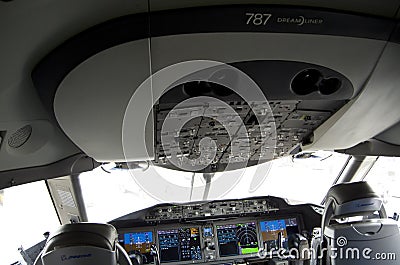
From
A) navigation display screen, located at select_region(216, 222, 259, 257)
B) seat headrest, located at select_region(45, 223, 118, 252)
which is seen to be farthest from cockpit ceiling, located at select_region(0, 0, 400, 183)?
navigation display screen, located at select_region(216, 222, 259, 257)

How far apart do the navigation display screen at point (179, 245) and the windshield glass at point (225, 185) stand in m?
0.43

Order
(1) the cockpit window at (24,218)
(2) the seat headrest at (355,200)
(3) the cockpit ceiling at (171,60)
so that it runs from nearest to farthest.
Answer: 1. (3) the cockpit ceiling at (171,60)
2. (2) the seat headrest at (355,200)
3. (1) the cockpit window at (24,218)

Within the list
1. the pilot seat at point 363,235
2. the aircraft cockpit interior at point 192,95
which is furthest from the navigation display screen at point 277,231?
the pilot seat at point 363,235

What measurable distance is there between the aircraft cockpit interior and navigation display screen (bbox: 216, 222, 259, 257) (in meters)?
1.73

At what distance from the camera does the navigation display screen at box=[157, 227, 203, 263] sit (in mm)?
4883

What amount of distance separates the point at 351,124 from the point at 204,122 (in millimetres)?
694

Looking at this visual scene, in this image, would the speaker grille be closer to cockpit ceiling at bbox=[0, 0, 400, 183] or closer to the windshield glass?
cockpit ceiling at bbox=[0, 0, 400, 183]

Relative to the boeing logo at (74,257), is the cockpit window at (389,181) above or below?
above

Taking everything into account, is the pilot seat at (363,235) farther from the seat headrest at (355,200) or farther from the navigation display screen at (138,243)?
the navigation display screen at (138,243)

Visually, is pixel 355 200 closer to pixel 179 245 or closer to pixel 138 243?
pixel 179 245

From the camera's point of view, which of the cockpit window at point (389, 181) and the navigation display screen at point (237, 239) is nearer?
the cockpit window at point (389, 181)

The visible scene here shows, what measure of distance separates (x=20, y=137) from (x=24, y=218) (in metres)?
2.47

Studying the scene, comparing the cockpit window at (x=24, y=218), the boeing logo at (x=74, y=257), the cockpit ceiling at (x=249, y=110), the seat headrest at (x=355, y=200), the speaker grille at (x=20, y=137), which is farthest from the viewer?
the cockpit window at (x=24, y=218)

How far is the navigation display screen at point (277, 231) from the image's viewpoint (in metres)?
5.07
